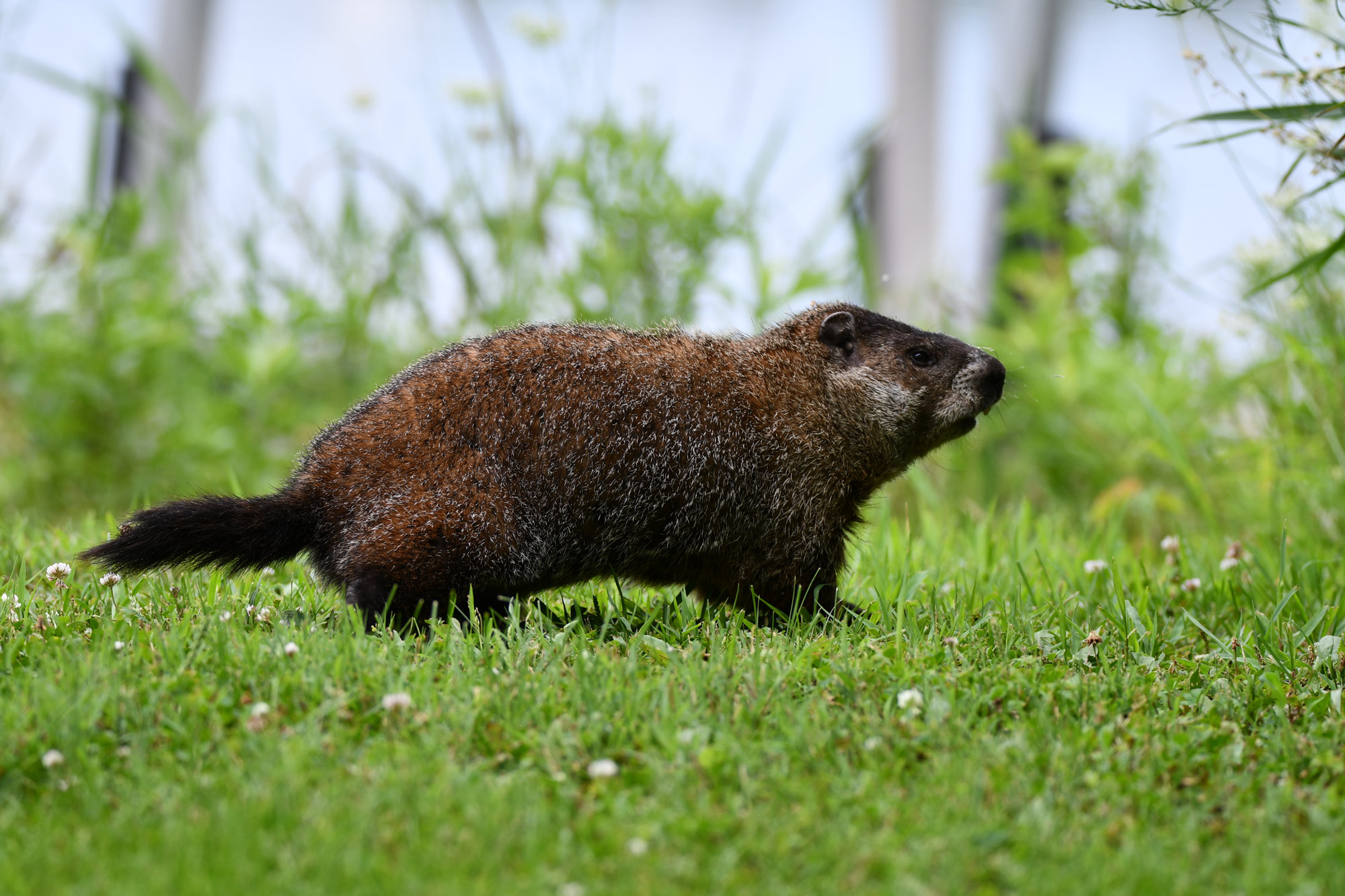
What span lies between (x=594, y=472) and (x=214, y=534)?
1.13 meters

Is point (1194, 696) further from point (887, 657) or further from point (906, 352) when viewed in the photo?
point (906, 352)

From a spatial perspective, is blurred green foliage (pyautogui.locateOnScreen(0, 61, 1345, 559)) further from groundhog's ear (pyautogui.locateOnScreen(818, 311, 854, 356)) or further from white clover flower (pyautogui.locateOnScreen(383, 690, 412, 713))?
white clover flower (pyautogui.locateOnScreen(383, 690, 412, 713))

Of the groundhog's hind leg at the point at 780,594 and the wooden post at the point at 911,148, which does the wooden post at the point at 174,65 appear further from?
the groundhog's hind leg at the point at 780,594

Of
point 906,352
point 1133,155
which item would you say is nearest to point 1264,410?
point 1133,155

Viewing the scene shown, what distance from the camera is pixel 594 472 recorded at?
3.64 meters

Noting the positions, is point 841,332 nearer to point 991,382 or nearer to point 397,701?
point 991,382

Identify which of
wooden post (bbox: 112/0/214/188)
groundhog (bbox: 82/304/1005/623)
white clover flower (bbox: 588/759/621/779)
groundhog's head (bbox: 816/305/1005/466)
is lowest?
white clover flower (bbox: 588/759/621/779)

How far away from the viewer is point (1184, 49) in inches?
149

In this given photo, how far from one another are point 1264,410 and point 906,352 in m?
3.13

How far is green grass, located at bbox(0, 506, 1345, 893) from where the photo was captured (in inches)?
88.4

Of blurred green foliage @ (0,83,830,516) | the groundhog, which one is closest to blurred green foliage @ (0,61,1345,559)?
blurred green foliage @ (0,83,830,516)

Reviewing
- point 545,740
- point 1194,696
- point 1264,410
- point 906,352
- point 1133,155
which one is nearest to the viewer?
point 545,740

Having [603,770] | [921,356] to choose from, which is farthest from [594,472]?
[921,356]

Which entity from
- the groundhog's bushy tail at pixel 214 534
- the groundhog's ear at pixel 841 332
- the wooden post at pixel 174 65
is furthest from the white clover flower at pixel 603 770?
the wooden post at pixel 174 65
